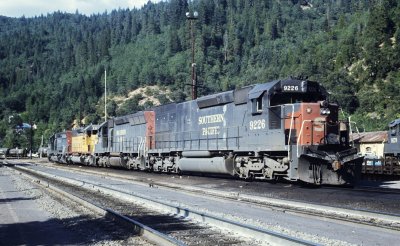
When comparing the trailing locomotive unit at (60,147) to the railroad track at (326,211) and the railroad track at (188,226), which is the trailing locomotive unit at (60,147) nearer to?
the railroad track at (188,226)

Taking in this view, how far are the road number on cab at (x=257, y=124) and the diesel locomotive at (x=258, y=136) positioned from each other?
0.13 ft

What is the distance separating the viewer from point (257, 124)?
778 inches

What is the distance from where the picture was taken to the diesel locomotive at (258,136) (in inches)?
682

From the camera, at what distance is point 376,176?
87.6ft

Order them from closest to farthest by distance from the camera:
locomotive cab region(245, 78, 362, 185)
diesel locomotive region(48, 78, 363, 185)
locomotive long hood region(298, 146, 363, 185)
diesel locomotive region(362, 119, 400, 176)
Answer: locomotive long hood region(298, 146, 363, 185)
locomotive cab region(245, 78, 362, 185)
diesel locomotive region(48, 78, 363, 185)
diesel locomotive region(362, 119, 400, 176)

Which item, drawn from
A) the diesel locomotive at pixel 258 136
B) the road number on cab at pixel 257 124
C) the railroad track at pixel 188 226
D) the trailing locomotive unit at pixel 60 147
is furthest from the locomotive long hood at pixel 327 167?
the trailing locomotive unit at pixel 60 147

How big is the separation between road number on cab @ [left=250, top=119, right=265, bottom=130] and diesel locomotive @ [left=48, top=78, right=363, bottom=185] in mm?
39

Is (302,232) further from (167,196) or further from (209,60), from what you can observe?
(209,60)

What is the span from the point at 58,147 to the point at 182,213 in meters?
49.2

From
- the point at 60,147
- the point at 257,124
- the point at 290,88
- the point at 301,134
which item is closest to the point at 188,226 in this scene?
the point at 301,134

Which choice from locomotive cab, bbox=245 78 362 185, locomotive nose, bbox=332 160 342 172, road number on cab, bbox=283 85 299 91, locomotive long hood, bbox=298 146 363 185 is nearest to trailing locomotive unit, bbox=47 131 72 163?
locomotive cab, bbox=245 78 362 185

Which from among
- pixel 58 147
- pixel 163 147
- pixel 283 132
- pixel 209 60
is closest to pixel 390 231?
pixel 283 132

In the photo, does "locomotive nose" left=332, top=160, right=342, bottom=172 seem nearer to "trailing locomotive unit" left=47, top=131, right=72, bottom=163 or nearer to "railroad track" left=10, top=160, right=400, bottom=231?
"railroad track" left=10, top=160, right=400, bottom=231

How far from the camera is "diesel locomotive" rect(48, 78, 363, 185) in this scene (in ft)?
56.9
